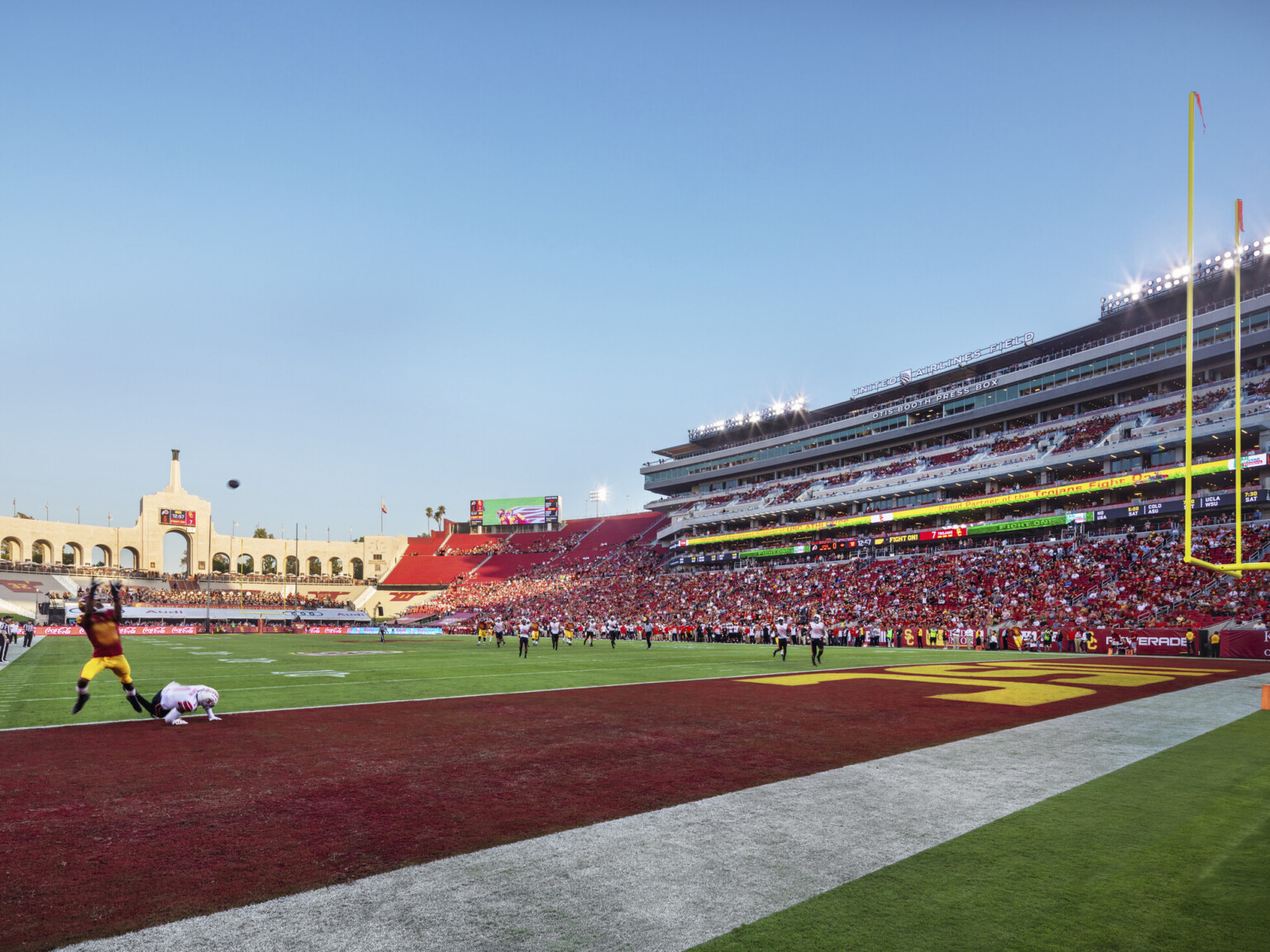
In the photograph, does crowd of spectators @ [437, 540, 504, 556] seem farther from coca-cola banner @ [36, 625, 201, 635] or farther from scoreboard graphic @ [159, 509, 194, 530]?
coca-cola banner @ [36, 625, 201, 635]

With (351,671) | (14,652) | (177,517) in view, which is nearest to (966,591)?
(351,671)

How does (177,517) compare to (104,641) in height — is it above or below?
above

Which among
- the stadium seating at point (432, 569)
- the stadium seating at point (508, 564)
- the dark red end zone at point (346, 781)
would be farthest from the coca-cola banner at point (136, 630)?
the dark red end zone at point (346, 781)

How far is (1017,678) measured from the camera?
71.3 ft

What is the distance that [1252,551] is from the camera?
39562 mm

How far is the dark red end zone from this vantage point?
5.39m

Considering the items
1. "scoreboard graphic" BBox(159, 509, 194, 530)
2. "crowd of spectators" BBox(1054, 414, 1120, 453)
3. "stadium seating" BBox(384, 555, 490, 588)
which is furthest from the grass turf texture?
"scoreboard graphic" BBox(159, 509, 194, 530)

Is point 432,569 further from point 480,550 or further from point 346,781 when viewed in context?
point 346,781

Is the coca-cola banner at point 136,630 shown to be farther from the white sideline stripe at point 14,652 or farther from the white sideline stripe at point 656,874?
the white sideline stripe at point 656,874

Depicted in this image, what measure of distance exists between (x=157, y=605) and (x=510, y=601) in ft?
107

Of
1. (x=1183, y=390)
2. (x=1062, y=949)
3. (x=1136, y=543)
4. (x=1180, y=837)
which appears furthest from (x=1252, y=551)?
(x=1062, y=949)

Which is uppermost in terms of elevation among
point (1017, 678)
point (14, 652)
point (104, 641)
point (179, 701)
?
point (104, 641)

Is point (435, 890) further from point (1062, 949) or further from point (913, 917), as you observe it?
point (1062, 949)

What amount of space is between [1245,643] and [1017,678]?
17.4m
